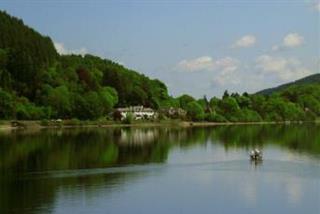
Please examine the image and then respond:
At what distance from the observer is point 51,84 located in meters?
131

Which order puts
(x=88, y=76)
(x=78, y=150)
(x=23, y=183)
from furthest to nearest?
(x=88, y=76) < (x=78, y=150) < (x=23, y=183)

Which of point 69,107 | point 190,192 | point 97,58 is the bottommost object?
point 190,192

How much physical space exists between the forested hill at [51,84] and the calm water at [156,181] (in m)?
57.5

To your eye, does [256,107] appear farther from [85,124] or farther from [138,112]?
[85,124]

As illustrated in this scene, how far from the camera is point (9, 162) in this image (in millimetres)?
49594

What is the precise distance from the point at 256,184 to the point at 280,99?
13908 cm

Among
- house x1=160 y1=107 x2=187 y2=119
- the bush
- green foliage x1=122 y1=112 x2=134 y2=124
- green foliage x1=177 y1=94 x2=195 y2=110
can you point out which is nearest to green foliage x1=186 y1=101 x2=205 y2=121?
house x1=160 y1=107 x2=187 y2=119

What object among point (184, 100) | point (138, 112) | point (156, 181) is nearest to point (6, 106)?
point (138, 112)

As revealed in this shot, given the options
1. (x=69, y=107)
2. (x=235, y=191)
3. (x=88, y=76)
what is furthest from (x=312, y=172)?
(x=88, y=76)

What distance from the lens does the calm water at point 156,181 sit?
30.8 metres

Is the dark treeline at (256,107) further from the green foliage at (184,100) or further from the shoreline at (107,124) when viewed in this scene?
the shoreline at (107,124)

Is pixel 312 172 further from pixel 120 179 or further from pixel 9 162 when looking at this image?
pixel 9 162

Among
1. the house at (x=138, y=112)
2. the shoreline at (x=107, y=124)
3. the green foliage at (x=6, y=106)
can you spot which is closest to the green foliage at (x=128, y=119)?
the shoreline at (x=107, y=124)

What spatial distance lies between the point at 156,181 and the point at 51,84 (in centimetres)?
9537
